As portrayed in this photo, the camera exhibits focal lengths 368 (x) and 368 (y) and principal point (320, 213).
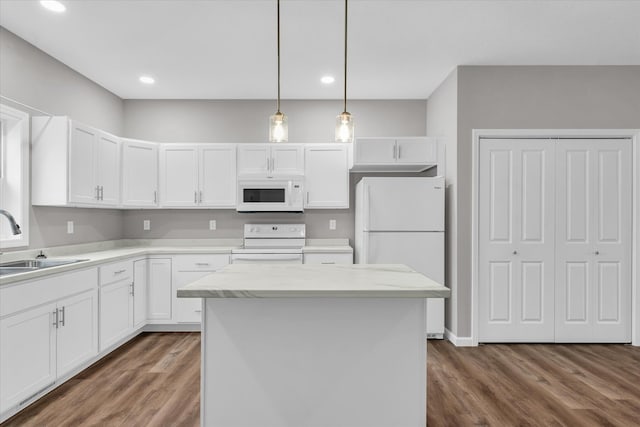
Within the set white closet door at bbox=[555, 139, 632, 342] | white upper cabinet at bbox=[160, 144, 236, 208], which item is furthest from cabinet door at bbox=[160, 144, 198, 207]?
white closet door at bbox=[555, 139, 632, 342]

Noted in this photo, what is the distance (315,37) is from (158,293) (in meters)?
3.05

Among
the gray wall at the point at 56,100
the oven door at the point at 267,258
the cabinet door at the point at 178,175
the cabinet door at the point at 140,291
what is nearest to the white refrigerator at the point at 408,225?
the oven door at the point at 267,258

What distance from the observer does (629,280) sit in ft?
11.8

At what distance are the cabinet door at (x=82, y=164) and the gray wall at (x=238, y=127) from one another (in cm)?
111

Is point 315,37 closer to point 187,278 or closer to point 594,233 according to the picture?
point 187,278

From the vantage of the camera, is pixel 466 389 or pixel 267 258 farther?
pixel 267 258

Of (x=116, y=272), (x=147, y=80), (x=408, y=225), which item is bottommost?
(x=116, y=272)

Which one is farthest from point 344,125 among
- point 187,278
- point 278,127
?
point 187,278

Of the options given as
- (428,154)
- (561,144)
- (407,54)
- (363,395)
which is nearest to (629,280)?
(561,144)

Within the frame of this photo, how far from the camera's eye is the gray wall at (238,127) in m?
4.62

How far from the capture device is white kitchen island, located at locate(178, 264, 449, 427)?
1880mm

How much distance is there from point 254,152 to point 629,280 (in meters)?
4.11

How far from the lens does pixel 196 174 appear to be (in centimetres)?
436

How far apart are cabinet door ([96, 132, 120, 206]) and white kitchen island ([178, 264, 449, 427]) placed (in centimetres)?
247
